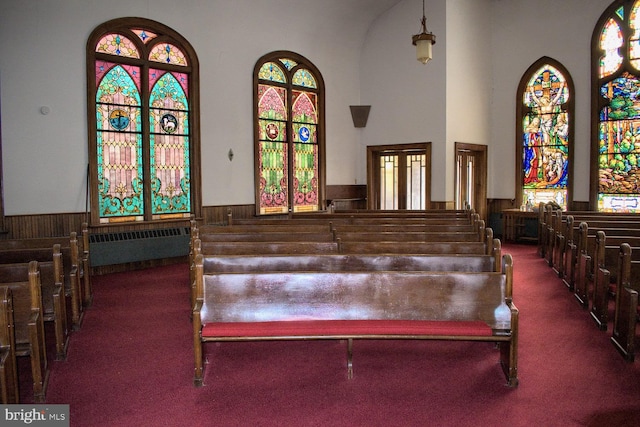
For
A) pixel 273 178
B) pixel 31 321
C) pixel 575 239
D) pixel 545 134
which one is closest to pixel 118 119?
pixel 273 178

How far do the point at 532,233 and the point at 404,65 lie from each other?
3.63 meters

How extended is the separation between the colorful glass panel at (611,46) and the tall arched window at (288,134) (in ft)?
15.5

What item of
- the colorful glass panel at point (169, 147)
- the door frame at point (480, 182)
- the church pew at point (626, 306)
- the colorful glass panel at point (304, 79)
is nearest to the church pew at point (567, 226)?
the church pew at point (626, 306)

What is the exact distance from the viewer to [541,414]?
291 centimetres

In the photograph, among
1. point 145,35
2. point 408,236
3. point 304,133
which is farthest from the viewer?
point 304,133

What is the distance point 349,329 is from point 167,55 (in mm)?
5917

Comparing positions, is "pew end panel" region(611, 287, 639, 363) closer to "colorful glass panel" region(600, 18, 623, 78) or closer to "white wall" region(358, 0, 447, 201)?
"white wall" region(358, 0, 447, 201)

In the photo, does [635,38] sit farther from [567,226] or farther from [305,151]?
[305,151]

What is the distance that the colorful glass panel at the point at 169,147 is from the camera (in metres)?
7.89

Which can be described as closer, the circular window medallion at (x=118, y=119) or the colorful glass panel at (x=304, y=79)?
the circular window medallion at (x=118, y=119)

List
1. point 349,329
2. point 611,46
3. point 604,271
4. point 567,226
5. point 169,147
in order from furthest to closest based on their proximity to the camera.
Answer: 1. point 611,46
2. point 169,147
3. point 567,226
4. point 604,271
5. point 349,329

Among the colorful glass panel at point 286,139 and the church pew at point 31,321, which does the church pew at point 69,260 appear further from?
the colorful glass panel at point 286,139

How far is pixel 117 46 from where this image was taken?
7418mm

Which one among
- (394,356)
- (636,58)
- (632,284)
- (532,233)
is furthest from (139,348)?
(636,58)
